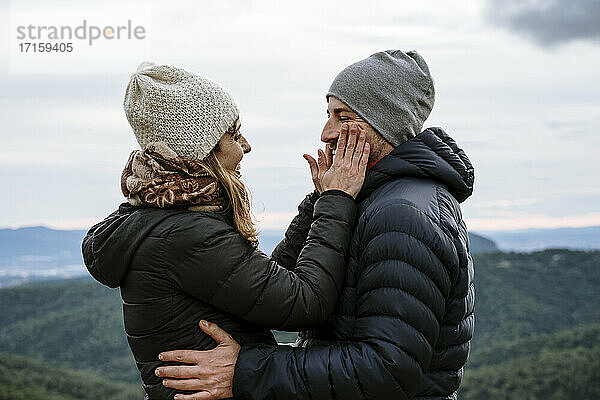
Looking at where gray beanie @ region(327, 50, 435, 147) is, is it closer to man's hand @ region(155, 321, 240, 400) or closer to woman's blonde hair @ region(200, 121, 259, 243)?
woman's blonde hair @ region(200, 121, 259, 243)

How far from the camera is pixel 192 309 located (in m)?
2.61

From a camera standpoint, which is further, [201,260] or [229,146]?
[229,146]

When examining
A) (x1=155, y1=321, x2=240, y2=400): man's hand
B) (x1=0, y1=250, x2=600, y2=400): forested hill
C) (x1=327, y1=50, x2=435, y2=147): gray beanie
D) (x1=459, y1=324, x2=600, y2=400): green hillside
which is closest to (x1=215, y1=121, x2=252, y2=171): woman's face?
(x1=327, y1=50, x2=435, y2=147): gray beanie

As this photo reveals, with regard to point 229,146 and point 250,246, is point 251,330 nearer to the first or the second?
point 250,246

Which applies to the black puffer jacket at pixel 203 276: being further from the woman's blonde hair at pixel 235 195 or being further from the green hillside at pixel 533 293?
the green hillside at pixel 533 293

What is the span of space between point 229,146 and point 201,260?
46 cm

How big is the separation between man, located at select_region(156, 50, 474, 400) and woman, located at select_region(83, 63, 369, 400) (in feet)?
0.30

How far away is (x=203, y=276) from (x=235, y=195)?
319 mm

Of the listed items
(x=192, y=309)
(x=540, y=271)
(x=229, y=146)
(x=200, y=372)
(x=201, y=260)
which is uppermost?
(x=229, y=146)

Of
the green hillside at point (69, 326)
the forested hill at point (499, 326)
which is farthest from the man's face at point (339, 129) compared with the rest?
the green hillside at point (69, 326)

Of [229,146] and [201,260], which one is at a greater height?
[229,146]

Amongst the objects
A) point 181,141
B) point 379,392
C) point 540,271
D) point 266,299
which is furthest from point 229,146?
point 540,271

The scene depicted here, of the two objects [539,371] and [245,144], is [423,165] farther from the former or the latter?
[539,371]

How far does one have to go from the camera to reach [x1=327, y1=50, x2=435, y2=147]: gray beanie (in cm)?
285
